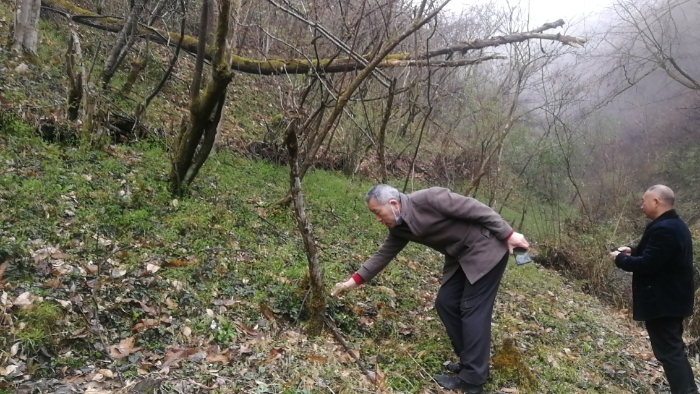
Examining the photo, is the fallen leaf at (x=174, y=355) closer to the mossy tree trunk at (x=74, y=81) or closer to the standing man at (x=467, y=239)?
the standing man at (x=467, y=239)

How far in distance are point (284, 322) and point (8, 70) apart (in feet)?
23.2

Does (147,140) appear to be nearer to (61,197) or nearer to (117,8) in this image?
(61,197)

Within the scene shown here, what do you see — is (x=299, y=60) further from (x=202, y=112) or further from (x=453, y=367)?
(x=453, y=367)

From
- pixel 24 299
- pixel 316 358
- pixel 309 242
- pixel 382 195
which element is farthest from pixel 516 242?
pixel 24 299

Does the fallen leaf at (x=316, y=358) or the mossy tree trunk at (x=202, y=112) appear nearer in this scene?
the fallen leaf at (x=316, y=358)

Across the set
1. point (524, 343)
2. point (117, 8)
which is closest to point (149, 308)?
point (524, 343)

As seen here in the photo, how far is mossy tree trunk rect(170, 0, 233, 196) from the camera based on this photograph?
537 centimetres

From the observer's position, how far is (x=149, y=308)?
149 inches

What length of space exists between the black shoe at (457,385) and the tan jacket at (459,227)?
814mm

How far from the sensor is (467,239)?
3732 millimetres

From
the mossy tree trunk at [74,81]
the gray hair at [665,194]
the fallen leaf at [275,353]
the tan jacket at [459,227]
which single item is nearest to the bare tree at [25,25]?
the mossy tree trunk at [74,81]

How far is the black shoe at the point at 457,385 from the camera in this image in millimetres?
3670

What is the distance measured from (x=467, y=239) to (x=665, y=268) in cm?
200

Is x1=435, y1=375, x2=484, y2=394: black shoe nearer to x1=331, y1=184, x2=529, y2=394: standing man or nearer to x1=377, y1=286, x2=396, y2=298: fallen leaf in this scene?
x1=331, y1=184, x2=529, y2=394: standing man
